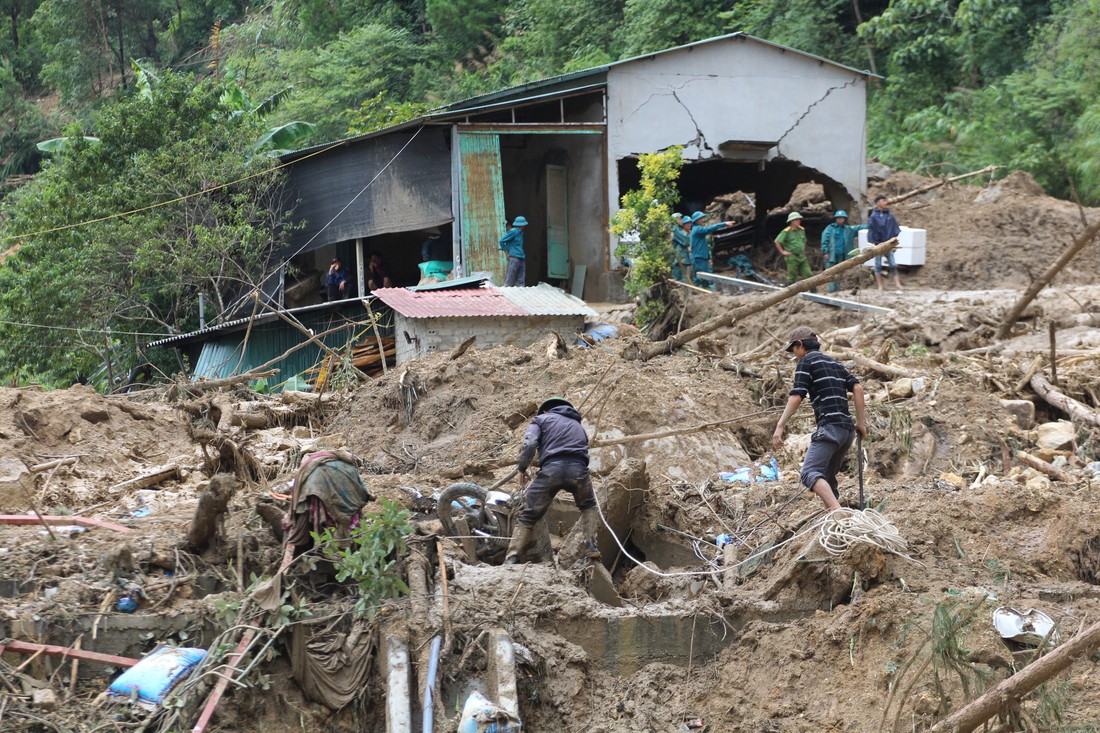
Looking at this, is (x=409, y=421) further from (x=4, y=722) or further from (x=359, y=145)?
(x=359, y=145)

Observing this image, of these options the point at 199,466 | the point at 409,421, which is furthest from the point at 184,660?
the point at 409,421

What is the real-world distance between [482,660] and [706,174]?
17405 millimetres

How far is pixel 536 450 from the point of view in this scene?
877cm

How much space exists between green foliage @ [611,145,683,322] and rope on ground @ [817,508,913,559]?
8286 millimetres

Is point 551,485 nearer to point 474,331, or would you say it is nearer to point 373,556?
point 373,556

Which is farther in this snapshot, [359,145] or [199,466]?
[359,145]

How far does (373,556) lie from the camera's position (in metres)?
7.45

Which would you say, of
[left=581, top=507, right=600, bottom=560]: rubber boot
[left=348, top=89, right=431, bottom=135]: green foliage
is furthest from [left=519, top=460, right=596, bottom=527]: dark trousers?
[left=348, top=89, right=431, bottom=135]: green foliage

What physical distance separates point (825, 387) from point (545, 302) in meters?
8.28

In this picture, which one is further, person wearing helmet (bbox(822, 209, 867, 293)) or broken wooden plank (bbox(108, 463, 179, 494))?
person wearing helmet (bbox(822, 209, 867, 293))

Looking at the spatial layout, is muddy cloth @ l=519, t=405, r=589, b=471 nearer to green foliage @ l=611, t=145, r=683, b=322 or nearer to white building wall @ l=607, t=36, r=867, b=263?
green foliage @ l=611, t=145, r=683, b=322

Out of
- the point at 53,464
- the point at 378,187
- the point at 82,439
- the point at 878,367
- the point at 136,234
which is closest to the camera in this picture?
the point at 53,464

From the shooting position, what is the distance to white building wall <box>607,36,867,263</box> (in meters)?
19.0

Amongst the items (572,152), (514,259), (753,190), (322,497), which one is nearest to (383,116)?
(572,152)
